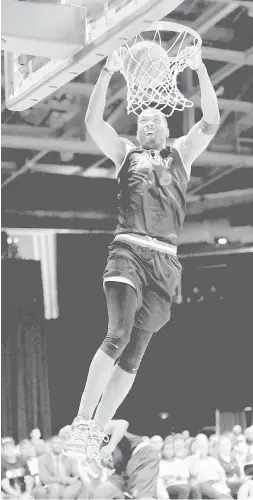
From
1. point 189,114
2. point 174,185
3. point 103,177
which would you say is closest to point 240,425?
point 103,177

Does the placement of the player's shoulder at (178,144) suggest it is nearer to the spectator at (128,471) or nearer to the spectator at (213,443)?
the spectator at (128,471)

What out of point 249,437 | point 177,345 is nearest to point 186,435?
point 249,437

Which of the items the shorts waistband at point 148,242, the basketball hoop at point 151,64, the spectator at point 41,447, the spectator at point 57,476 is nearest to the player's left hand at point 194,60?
the basketball hoop at point 151,64

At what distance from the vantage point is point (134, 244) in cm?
609

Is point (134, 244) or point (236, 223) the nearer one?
point (134, 244)

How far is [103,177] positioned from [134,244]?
3.31 meters

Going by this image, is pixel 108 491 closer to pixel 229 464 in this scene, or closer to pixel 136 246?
pixel 229 464

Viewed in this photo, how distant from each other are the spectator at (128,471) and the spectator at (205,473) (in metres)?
0.49

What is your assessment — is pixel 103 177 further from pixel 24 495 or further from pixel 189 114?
pixel 24 495

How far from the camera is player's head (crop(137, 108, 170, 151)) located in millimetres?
6309

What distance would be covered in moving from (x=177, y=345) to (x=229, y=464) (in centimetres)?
143

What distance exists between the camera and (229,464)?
9891mm

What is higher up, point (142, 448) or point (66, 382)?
point (66, 382)

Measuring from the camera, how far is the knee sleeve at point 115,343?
5.89 m
